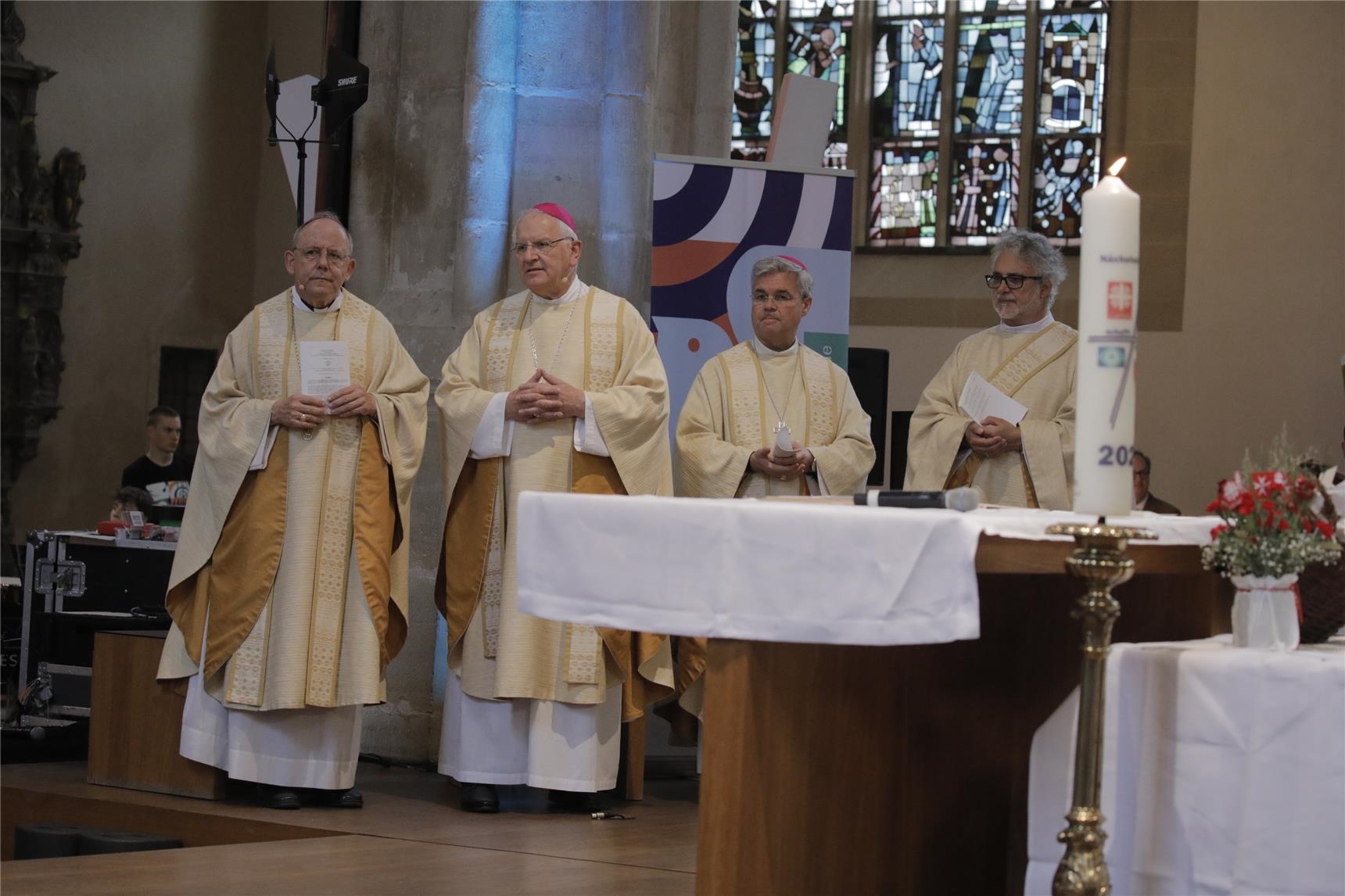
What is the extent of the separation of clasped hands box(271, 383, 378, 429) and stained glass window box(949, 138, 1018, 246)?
927 centimetres

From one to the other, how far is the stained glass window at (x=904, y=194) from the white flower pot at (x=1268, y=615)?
1219cm

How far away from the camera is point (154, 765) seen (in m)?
6.09

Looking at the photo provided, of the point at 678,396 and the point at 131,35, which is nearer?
the point at 678,396

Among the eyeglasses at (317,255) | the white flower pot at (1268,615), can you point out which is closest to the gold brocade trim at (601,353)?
the eyeglasses at (317,255)

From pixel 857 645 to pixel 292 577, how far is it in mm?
3472

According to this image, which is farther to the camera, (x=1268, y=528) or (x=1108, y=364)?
(x=1268, y=528)

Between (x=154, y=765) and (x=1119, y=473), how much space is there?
4.55 m

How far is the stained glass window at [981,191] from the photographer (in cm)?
1450

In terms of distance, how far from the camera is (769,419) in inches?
251

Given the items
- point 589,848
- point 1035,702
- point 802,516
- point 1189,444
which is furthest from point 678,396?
point 1189,444

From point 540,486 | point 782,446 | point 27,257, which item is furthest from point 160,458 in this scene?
point 782,446

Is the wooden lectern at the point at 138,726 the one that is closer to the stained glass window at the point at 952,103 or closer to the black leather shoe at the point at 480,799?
the black leather shoe at the point at 480,799

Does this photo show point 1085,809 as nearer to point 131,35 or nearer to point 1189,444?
point 1189,444

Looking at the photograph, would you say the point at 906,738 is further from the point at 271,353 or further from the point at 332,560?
the point at 271,353
